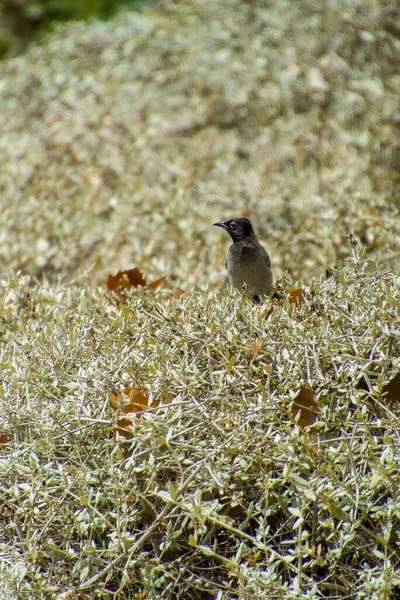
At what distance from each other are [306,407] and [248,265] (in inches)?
86.2

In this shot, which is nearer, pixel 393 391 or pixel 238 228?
pixel 393 391

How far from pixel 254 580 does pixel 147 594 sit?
1.40ft

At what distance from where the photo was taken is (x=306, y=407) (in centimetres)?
293

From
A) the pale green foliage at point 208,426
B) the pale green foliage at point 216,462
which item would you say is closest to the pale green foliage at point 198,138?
the pale green foliage at point 208,426

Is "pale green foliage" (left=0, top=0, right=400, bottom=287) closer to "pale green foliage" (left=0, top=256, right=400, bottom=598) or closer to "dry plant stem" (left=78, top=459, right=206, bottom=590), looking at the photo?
"pale green foliage" (left=0, top=256, right=400, bottom=598)

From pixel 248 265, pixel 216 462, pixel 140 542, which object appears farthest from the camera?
pixel 248 265

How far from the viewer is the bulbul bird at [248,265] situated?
197 inches

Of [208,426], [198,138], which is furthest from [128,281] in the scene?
[198,138]

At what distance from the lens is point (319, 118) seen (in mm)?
7512

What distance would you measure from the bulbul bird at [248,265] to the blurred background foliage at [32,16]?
21.7 ft

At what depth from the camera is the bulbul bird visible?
16.4ft

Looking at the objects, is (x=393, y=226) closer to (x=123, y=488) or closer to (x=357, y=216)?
(x=357, y=216)

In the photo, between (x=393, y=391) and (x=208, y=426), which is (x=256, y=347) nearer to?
(x=208, y=426)

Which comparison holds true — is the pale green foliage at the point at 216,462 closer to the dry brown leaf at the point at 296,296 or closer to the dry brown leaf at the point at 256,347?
the dry brown leaf at the point at 256,347
